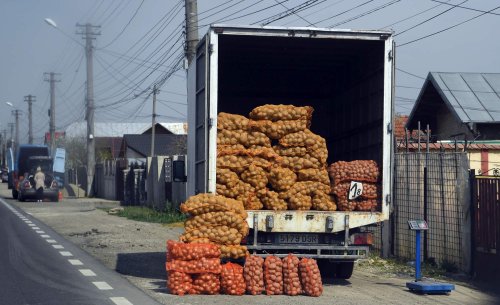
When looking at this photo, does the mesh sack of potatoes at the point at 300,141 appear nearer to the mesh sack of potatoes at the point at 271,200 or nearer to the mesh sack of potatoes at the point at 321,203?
the mesh sack of potatoes at the point at 321,203

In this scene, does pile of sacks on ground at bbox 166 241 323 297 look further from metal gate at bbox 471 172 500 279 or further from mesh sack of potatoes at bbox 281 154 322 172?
metal gate at bbox 471 172 500 279

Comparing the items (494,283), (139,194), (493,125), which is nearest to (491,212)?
(494,283)

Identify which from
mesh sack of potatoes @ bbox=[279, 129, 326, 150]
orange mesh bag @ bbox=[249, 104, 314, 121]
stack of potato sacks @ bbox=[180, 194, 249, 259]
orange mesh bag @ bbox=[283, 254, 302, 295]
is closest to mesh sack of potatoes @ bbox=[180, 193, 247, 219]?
stack of potato sacks @ bbox=[180, 194, 249, 259]

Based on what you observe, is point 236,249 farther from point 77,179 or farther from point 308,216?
point 77,179

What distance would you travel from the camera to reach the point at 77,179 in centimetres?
7950

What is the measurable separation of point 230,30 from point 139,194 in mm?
32914

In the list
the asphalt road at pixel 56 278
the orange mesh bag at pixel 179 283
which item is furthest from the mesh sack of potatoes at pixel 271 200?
the asphalt road at pixel 56 278

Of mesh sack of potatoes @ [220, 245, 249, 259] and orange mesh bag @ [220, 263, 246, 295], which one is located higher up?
mesh sack of potatoes @ [220, 245, 249, 259]

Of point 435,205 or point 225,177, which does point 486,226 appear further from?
point 225,177

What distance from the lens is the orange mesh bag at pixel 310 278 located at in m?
12.5

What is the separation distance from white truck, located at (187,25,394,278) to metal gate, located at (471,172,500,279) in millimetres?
2030

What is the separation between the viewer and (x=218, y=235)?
12.7 m

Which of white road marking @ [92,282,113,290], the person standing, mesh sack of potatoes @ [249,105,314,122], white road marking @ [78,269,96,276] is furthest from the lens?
the person standing

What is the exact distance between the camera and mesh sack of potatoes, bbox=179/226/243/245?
1268 centimetres
